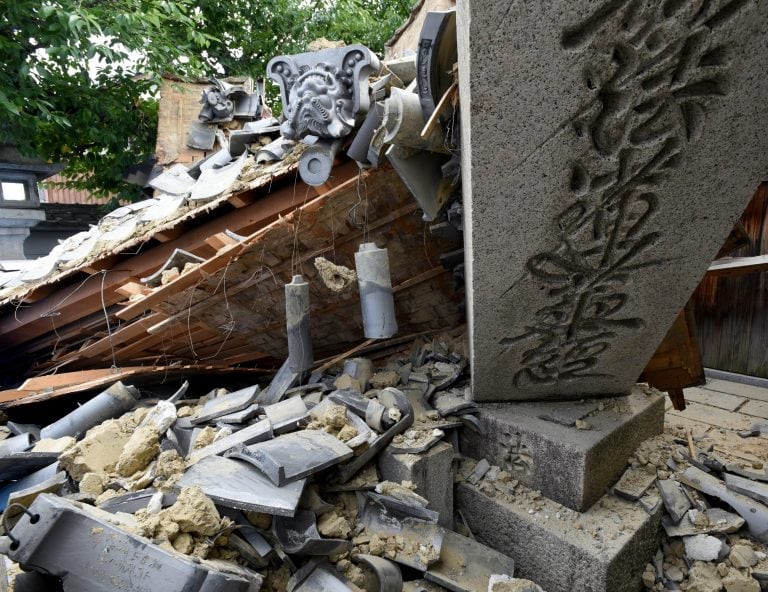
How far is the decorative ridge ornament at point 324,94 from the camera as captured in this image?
293 centimetres

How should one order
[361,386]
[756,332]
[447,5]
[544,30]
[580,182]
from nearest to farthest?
A: [544,30] → [580,182] → [361,386] → [447,5] → [756,332]

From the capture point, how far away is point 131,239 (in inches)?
155

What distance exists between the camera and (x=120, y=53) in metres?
6.48

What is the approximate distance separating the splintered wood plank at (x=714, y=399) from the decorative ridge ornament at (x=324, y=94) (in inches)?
187

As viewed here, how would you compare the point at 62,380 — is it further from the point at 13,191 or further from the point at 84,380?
the point at 13,191

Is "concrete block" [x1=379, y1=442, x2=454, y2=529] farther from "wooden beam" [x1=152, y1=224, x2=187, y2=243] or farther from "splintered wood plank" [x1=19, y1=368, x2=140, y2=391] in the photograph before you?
"splintered wood plank" [x1=19, y1=368, x2=140, y2=391]

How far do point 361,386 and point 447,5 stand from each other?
13.4 ft

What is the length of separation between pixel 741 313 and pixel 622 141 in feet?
17.8

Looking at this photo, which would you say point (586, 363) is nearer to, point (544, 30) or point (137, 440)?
point (544, 30)

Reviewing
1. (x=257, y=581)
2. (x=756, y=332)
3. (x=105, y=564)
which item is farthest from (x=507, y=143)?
(x=756, y=332)

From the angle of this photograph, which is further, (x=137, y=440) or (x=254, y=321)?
(x=254, y=321)

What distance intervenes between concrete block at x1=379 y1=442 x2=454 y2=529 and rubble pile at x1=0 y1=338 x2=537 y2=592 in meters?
0.02

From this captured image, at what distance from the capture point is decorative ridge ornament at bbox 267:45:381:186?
2.93m

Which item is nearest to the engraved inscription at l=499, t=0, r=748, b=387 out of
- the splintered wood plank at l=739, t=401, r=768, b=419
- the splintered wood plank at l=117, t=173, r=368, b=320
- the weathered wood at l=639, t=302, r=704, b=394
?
the weathered wood at l=639, t=302, r=704, b=394
